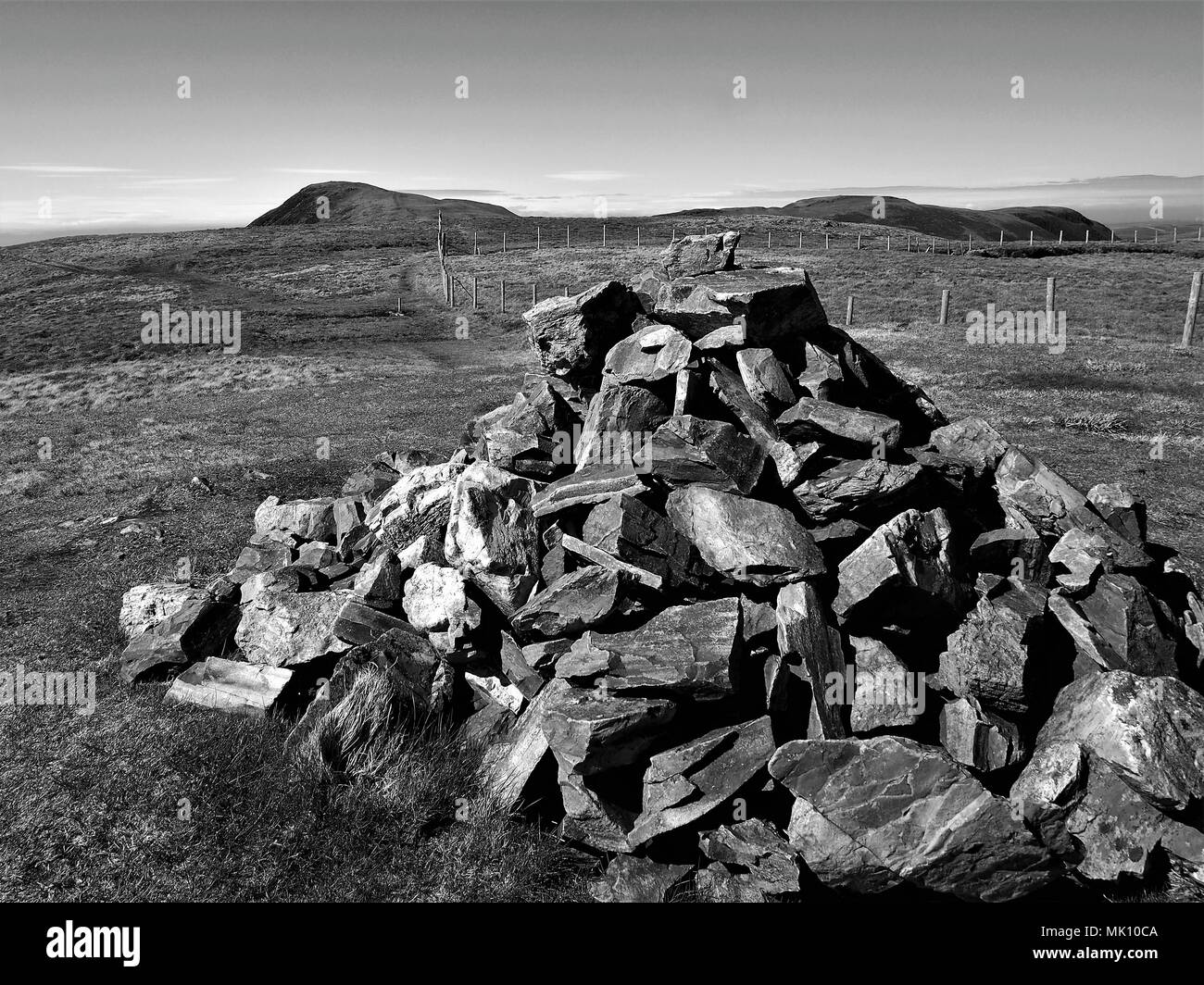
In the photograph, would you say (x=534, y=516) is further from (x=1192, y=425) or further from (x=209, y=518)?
(x=1192, y=425)

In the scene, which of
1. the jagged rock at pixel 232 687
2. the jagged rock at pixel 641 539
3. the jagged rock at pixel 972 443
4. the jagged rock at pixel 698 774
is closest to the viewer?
the jagged rock at pixel 698 774

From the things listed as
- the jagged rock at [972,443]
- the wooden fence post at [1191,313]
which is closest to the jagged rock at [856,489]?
the jagged rock at [972,443]

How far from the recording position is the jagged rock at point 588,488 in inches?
353

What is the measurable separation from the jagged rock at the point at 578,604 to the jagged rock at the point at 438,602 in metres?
0.65

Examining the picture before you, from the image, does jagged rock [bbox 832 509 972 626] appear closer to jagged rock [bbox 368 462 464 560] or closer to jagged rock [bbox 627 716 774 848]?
jagged rock [bbox 627 716 774 848]

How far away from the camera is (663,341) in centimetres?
1034

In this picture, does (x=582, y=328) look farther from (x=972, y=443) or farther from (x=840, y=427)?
(x=972, y=443)

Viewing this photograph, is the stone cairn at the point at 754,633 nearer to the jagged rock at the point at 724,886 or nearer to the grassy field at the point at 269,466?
the jagged rock at the point at 724,886

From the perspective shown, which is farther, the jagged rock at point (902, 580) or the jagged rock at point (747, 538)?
the jagged rock at point (747, 538)

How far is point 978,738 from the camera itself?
289 inches

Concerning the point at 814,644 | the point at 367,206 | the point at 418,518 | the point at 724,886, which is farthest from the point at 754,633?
the point at 367,206

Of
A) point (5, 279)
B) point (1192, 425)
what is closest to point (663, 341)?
point (1192, 425)

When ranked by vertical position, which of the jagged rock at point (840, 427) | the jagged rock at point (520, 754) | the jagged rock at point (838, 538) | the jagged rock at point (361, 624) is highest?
the jagged rock at point (840, 427)
